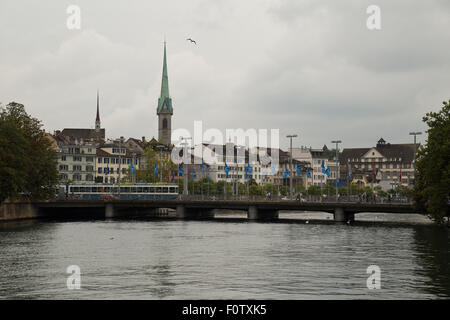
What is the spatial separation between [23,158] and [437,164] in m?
50.6

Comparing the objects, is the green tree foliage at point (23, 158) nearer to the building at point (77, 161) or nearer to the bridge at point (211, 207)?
the bridge at point (211, 207)

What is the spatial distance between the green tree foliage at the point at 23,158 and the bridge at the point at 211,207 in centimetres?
480

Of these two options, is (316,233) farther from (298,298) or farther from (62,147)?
(62,147)

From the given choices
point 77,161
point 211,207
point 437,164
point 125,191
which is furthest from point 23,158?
point 77,161

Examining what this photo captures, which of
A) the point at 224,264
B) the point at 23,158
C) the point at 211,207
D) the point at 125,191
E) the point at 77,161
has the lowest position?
the point at 224,264

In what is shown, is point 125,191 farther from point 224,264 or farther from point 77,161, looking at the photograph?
point 224,264

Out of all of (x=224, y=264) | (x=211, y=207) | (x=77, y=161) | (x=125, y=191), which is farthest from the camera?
(x=77, y=161)

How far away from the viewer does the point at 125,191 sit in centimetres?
13600

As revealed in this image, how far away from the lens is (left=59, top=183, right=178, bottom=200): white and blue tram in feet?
437

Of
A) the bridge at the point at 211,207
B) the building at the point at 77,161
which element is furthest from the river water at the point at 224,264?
the building at the point at 77,161

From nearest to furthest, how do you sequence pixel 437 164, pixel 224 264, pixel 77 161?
pixel 224 264
pixel 437 164
pixel 77 161

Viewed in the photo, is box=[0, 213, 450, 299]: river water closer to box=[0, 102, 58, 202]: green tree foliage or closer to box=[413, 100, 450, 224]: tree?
box=[413, 100, 450, 224]: tree

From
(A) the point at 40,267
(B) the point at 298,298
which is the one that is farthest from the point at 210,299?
(A) the point at 40,267

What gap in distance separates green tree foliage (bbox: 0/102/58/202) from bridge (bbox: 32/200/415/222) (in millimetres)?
4801
